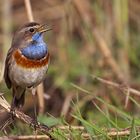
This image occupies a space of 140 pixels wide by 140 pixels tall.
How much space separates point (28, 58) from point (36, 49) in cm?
9

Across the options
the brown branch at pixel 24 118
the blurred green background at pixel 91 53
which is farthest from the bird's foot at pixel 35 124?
the blurred green background at pixel 91 53

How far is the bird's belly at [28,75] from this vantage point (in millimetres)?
4512

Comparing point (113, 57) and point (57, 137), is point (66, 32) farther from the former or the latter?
point (57, 137)

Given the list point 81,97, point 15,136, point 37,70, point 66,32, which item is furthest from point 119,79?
point 15,136

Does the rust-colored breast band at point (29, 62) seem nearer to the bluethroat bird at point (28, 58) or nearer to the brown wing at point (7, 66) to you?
the bluethroat bird at point (28, 58)

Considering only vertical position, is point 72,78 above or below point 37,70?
below

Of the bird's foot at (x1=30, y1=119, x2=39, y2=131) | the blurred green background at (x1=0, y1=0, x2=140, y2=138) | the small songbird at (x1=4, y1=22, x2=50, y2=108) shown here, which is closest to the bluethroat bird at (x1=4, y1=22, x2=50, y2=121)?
the small songbird at (x1=4, y1=22, x2=50, y2=108)

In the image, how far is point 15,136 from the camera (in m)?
4.17

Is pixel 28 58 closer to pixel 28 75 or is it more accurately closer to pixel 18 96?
pixel 28 75

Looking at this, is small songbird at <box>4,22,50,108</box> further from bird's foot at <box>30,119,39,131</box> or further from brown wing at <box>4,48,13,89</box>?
bird's foot at <box>30,119,39,131</box>

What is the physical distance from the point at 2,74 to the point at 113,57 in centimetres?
217

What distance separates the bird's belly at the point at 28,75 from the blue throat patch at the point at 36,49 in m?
0.10

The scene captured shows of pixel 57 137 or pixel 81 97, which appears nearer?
pixel 57 137

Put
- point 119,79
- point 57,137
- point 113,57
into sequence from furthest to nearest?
point 113,57 < point 119,79 < point 57,137
